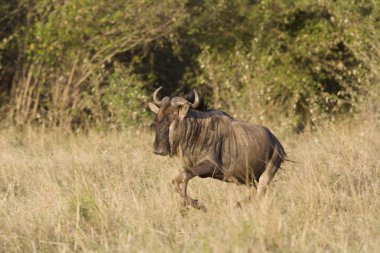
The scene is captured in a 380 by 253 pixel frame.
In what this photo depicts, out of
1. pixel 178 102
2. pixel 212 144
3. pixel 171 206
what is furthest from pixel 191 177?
pixel 178 102

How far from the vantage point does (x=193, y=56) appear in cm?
1667

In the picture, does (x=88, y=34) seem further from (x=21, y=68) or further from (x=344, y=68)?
(x=344, y=68)

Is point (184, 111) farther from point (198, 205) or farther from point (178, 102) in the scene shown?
point (198, 205)

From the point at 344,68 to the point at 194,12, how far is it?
309 cm

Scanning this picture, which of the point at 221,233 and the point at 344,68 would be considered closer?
the point at 221,233

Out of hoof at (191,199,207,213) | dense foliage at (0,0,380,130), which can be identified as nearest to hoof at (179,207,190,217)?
hoof at (191,199,207,213)

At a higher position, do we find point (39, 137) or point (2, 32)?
point (2, 32)

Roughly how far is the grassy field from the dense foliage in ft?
11.5

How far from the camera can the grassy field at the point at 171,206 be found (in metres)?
5.74

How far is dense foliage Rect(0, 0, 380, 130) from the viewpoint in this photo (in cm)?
1435

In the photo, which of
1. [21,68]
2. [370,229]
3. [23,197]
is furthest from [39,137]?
[370,229]

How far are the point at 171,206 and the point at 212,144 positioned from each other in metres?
1.04

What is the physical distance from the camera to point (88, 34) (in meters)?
14.6

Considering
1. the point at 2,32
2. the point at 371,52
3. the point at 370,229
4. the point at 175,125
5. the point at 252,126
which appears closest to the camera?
the point at 370,229
